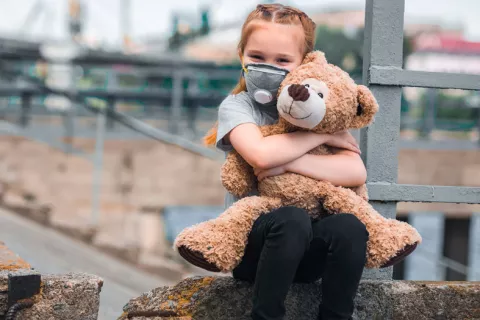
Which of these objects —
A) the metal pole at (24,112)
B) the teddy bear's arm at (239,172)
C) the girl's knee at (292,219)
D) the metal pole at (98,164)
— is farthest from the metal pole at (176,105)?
the girl's knee at (292,219)

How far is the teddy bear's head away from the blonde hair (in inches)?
2.9

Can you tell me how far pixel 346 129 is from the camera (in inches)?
88.7

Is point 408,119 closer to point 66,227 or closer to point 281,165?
point 66,227

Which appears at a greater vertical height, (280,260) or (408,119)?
(280,260)

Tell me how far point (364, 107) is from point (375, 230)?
15.6 inches

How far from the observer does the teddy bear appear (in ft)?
6.81

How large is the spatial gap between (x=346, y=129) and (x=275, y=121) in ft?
0.79

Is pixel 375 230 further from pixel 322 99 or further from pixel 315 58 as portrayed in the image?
pixel 315 58

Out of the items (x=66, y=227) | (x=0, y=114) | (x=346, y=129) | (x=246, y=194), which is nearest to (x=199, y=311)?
(x=246, y=194)

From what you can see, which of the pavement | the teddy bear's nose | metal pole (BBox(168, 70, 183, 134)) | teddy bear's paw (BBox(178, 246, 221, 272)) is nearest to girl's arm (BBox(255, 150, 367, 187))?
the teddy bear's nose

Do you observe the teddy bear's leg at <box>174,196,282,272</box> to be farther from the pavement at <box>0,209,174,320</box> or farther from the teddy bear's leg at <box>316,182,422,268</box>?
the pavement at <box>0,209,174,320</box>

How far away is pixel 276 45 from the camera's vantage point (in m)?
2.25

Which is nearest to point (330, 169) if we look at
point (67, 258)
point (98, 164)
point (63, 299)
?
point (63, 299)

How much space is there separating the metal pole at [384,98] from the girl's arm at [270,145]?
38 centimetres
